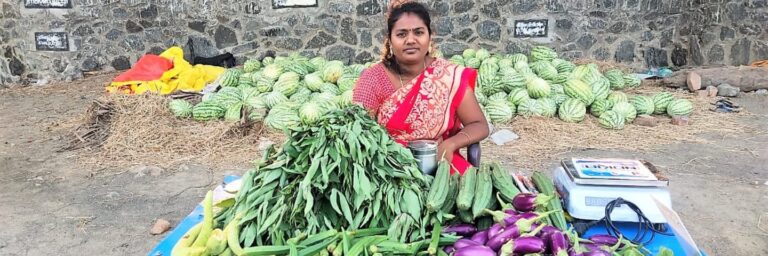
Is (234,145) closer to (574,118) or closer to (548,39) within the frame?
(574,118)

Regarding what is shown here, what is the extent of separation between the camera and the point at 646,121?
235 inches

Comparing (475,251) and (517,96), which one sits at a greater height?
(475,251)

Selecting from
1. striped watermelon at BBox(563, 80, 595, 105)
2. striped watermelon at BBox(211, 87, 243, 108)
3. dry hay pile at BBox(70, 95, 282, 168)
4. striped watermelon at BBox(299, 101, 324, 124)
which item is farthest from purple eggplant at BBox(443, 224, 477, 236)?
striped watermelon at BBox(211, 87, 243, 108)

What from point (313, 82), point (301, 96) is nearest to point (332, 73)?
point (313, 82)

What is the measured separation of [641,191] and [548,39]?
6.67 meters

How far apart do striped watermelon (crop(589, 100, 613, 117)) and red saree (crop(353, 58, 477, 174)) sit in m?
3.41

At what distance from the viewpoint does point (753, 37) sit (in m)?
7.68

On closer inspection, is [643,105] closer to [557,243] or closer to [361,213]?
[557,243]

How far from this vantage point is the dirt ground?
11.9 ft

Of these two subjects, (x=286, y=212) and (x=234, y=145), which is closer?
(x=286, y=212)

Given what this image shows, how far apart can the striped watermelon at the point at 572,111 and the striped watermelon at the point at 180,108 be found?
13.2 ft

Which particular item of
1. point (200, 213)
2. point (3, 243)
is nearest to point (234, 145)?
point (3, 243)

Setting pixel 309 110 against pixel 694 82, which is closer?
pixel 309 110

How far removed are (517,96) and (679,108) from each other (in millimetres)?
1773
